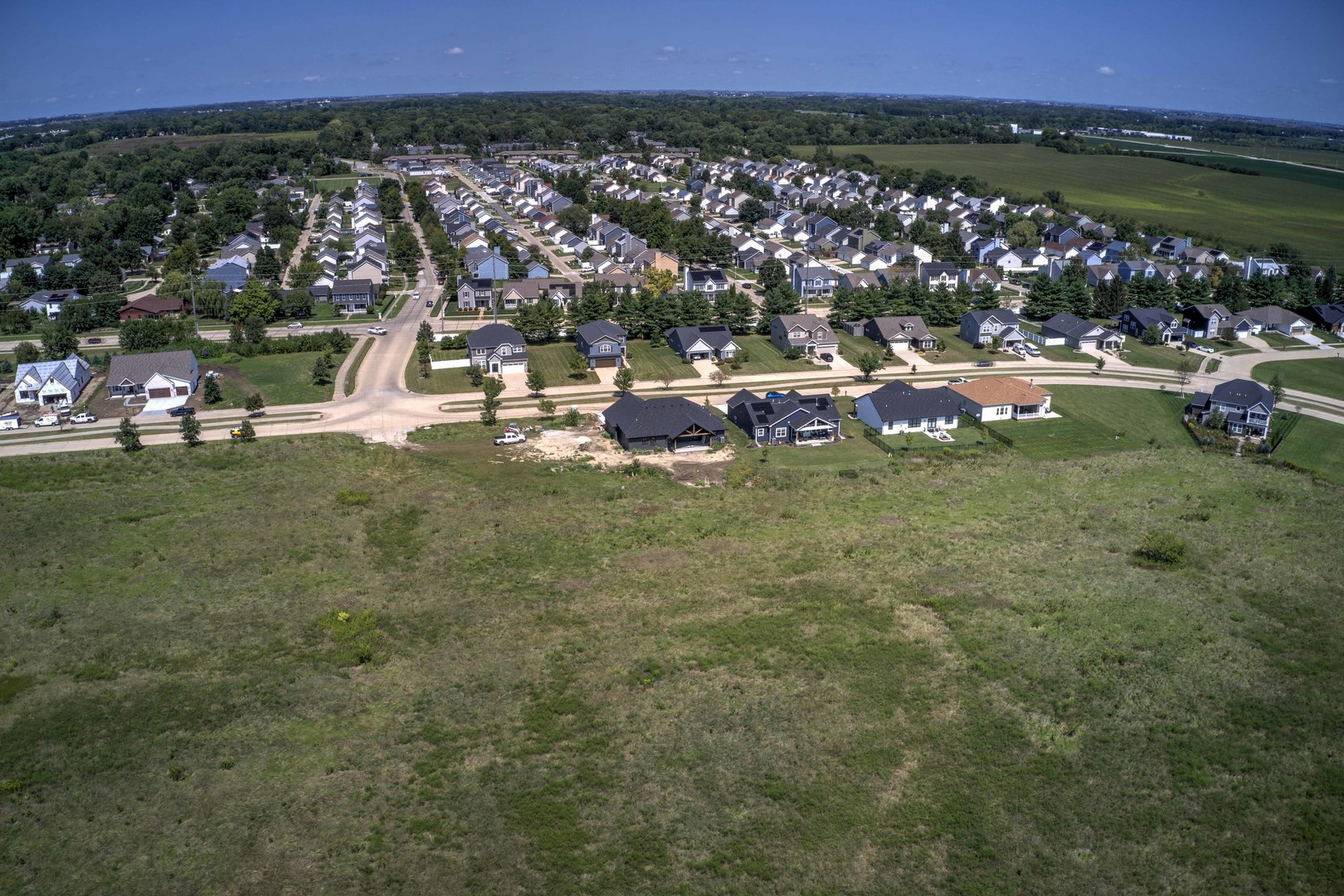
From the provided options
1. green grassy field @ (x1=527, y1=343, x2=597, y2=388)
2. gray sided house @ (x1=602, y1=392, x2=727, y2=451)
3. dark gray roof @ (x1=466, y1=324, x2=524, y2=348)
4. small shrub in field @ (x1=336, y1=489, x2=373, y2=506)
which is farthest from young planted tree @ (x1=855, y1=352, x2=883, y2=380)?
small shrub in field @ (x1=336, y1=489, x2=373, y2=506)

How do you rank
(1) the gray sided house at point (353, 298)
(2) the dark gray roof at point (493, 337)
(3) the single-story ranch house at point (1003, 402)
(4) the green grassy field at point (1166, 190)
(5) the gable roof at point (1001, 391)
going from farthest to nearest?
(4) the green grassy field at point (1166, 190), (1) the gray sided house at point (353, 298), (2) the dark gray roof at point (493, 337), (5) the gable roof at point (1001, 391), (3) the single-story ranch house at point (1003, 402)

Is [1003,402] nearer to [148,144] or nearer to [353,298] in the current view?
[353,298]

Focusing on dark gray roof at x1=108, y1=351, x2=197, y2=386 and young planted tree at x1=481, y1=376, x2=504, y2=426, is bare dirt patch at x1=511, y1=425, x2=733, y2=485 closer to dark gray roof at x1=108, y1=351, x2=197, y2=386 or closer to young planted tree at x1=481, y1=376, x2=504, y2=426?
young planted tree at x1=481, y1=376, x2=504, y2=426

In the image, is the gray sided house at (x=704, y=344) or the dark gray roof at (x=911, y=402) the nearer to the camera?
the dark gray roof at (x=911, y=402)

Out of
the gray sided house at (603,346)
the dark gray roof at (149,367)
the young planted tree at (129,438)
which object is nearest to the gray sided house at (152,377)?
the dark gray roof at (149,367)

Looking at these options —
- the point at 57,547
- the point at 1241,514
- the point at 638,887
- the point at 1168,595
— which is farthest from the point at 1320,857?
the point at 57,547

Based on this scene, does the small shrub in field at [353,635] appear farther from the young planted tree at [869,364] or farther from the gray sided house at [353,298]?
the gray sided house at [353,298]

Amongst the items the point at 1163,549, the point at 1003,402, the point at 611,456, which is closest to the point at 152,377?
the point at 611,456

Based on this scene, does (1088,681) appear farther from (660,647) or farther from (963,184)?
(963,184)

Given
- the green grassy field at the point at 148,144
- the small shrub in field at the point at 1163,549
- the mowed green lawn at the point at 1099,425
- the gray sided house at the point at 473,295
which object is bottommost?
the small shrub in field at the point at 1163,549
